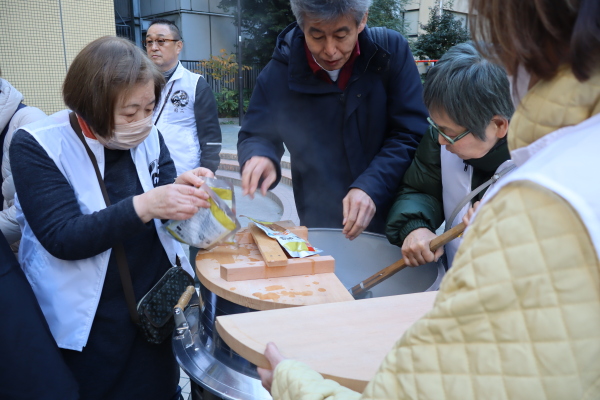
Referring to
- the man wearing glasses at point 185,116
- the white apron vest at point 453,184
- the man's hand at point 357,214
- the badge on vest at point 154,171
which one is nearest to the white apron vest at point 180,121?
the man wearing glasses at point 185,116

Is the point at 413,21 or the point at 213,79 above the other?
the point at 413,21

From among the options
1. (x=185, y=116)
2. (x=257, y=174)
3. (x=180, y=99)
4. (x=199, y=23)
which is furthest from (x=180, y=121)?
(x=199, y=23)

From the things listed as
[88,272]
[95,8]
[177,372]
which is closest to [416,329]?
[88,272]

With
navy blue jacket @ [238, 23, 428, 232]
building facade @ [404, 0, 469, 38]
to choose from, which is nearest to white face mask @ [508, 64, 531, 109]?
navy blue jacket @ [238, 23, 428, 232]

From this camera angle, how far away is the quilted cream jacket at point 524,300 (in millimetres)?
Answer: 535

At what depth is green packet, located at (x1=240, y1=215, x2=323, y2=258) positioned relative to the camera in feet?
5.26

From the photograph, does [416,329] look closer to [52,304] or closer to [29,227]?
[52,304]

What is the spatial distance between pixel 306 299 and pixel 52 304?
2.98 feet

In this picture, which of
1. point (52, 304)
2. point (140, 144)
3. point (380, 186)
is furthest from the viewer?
point (380, 186)

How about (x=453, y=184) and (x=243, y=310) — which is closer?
(x=243, y=310)

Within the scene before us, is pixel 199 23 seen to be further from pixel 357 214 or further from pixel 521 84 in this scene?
pixel 521 84

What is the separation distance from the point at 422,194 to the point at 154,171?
1.11m

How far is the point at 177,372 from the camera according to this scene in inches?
79.3

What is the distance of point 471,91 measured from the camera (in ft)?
5.24
